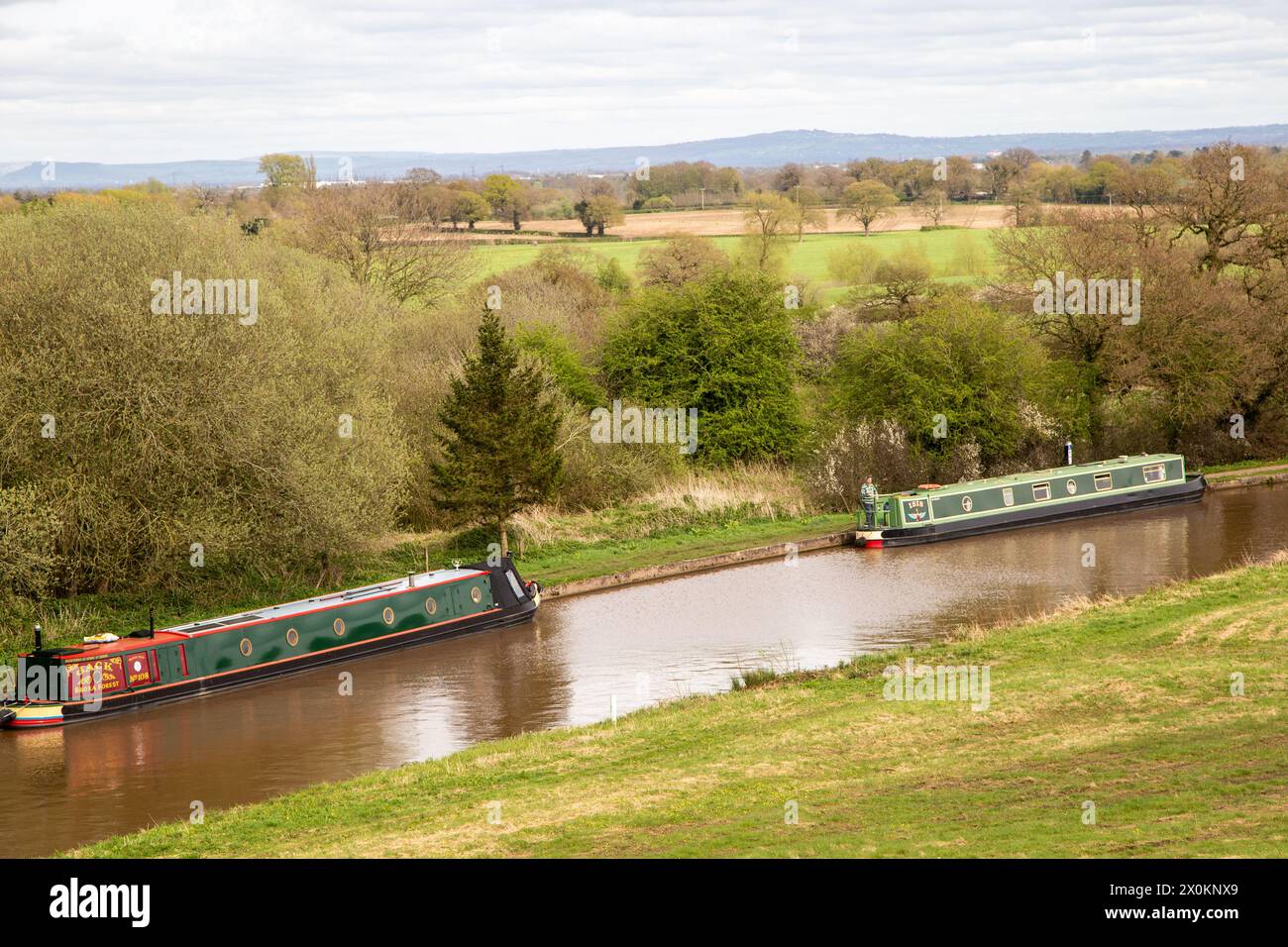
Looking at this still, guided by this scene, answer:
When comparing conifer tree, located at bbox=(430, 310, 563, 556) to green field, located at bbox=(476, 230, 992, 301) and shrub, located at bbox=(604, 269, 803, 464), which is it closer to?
shrub, located at bbox=(604, 269, 803, 464)

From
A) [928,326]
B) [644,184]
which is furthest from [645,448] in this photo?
[644,184]

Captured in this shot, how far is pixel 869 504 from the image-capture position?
116 feet

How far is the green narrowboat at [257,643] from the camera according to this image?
22469 mm

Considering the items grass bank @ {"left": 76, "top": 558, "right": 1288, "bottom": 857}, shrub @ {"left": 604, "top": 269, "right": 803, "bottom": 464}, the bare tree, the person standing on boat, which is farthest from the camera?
the bare tree

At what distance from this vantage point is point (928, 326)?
139ft

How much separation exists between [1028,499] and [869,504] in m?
5.38

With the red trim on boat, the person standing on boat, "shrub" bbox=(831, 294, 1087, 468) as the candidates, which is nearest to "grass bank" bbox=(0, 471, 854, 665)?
the person standing on boat

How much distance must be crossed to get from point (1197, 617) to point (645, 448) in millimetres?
20162

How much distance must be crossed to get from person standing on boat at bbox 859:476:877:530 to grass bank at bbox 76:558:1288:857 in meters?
13.3

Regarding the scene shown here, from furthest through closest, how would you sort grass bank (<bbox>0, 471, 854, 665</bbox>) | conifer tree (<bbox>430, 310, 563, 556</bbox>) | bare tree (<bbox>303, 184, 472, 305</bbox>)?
bare tree (<bbox>303, 184, 472, 305</bbox>), conifer tree (<bbox>430, 310, 563, 556</bbox>), grass bank (<bbox>0, 471, 854, 665</bbox>)

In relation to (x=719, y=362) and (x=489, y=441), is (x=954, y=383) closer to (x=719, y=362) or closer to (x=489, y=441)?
(x=719, y=362)

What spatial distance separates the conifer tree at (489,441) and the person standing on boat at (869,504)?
28.0 feet

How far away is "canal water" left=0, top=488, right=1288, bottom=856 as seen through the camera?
1953 centimetres

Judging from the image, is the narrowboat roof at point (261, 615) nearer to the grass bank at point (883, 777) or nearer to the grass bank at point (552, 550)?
the grass bank at point (552, 550)
